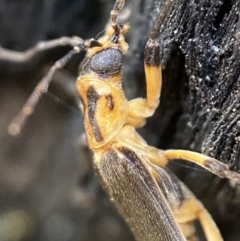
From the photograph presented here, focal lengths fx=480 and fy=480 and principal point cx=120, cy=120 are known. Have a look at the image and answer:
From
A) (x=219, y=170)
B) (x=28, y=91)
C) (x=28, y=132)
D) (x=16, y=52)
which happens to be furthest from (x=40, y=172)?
(x=219, y=170)

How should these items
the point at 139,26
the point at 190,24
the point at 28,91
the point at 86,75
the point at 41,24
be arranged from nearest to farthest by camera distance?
1. the point at 190,24
2. the point at 86,75
3. the point at 139,26
4. the point at 41,24
5. the point at 28,91

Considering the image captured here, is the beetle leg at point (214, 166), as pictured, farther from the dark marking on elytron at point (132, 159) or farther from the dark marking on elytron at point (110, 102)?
the dark marking on elytron at point (110, 102)

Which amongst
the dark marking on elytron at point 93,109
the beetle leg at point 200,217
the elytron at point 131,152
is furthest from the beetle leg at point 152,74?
the beetle leg at point 200,217

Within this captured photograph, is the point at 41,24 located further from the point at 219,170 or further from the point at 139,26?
the point at 219,170

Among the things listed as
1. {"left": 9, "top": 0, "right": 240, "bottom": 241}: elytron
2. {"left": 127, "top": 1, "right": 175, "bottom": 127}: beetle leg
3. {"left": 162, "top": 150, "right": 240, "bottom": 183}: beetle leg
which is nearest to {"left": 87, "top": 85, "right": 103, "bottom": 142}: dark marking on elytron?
{"left": 9, "top": 0, "right": 240, "bottom": 241}: elytron

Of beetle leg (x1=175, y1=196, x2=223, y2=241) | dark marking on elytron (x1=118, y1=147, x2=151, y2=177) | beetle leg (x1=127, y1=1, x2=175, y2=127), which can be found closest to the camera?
A: beetle leg (x1=127, y1=1, x2=175, y2=127)

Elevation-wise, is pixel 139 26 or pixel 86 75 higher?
pixel 139 26

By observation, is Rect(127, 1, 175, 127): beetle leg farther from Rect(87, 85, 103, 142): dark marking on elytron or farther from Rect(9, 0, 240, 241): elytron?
Rect(87, 85, 103, 142): dark marking on elytron
